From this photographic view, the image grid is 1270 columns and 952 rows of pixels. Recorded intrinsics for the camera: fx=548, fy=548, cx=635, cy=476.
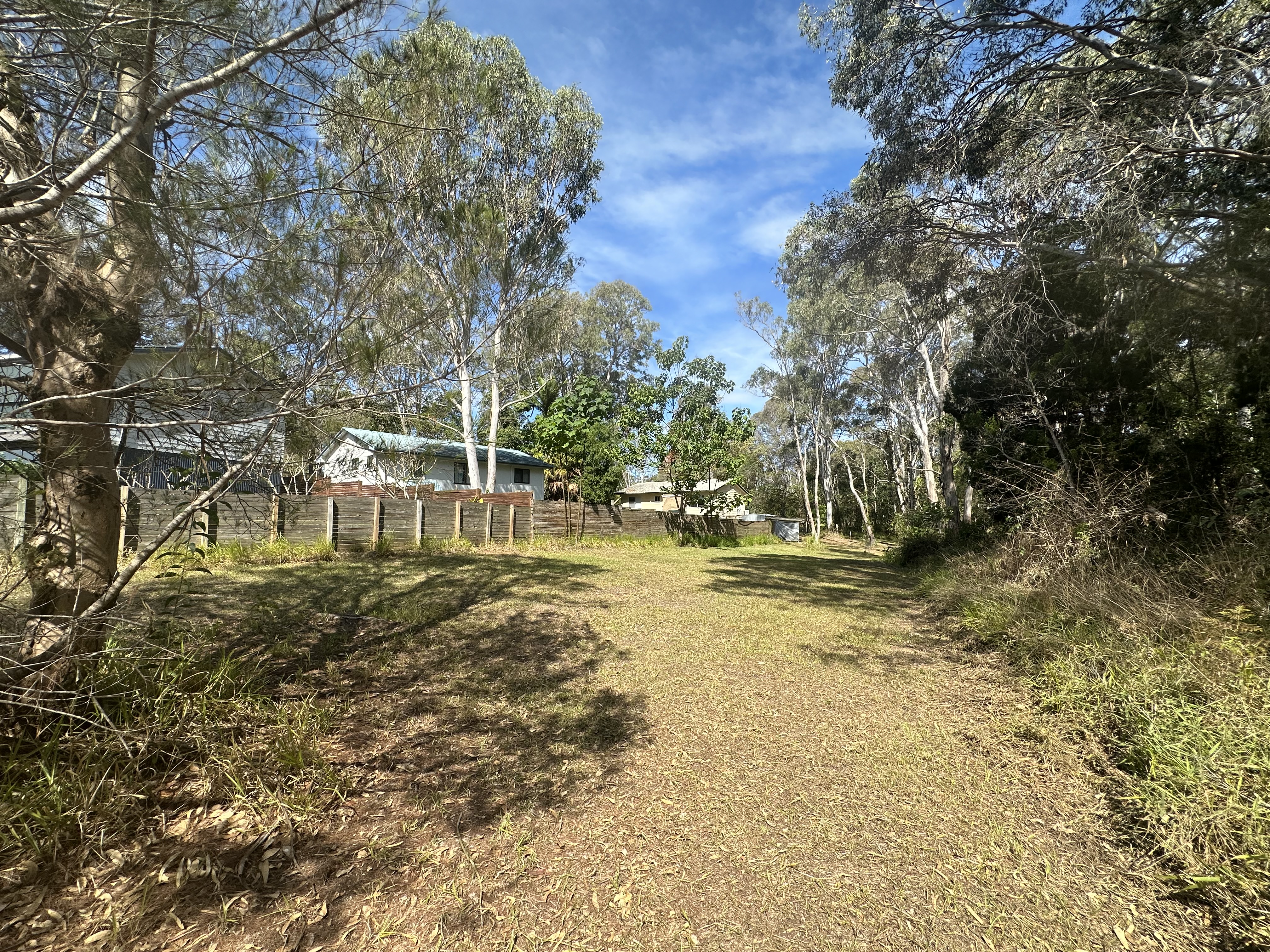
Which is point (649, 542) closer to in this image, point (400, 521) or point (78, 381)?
point (400, 521)

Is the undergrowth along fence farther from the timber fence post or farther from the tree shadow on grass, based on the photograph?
the tree shadow on grass

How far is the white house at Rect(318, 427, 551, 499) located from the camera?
8828mm

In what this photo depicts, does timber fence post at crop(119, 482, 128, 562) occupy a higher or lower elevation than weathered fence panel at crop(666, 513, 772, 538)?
higher

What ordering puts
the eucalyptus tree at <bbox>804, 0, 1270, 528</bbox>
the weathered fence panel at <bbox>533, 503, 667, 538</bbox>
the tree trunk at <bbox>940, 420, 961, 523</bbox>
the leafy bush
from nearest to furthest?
the eucalyptus tree at <bbox>804, 0, 1270, 528</bbox>
the leafy bush
the weathered fence panel at <bbox>533, 503, 667, 538</bbox>
the tree trunk at <bbox>940, 420, 961, 523</bbox>

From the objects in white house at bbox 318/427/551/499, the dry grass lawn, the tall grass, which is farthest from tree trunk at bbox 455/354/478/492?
the dry grass lawn

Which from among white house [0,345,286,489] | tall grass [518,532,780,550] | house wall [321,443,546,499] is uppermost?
house wall [321,443,546,499]

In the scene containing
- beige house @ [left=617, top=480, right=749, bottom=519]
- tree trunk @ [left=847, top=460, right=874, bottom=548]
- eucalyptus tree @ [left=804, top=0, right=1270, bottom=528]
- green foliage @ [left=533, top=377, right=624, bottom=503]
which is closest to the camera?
eucalyptus tree @ [left=804, top=0, right=1270, bottom=528]

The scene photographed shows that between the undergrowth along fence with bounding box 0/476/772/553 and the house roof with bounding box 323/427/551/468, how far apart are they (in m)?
0.78

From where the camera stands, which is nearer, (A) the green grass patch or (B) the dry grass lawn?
(B) the dry grass lawn

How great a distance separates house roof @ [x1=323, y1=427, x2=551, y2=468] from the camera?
5.17 m

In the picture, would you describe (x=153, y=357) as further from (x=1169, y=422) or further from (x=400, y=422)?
(x=1169, y=422)

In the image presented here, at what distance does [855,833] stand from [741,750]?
2.99ft

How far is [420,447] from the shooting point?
12547 millimetres

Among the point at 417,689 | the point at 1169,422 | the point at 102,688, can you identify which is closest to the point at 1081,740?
the point at 417,689
